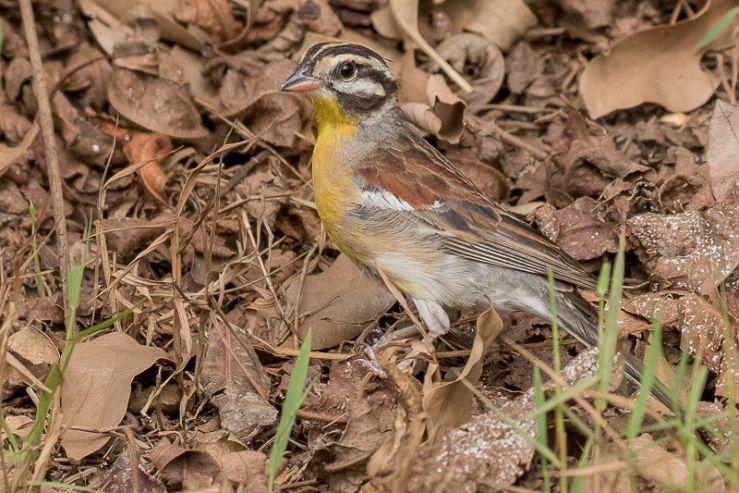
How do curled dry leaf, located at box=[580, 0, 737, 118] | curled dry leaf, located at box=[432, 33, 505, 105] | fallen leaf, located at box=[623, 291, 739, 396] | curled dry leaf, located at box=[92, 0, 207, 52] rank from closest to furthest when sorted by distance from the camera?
fallen leaf, located at box=[623, 291, 739, 396] < curled dry leaf, located at box=[580, 0, 737, 118] < curled dry leaf, located at box=[92, 0, 207, 52] < curled dry leaf, located at box=[432, 33, 505, 105]

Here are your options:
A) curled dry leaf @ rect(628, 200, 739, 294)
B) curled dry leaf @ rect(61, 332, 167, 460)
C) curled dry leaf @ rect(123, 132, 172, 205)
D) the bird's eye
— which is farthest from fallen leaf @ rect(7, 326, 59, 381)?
curled dry leaf @ rect(628, 200, 739, 294)

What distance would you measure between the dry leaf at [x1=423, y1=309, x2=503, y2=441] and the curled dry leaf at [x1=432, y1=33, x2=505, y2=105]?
310cm

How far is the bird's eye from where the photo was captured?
5770 millimetres

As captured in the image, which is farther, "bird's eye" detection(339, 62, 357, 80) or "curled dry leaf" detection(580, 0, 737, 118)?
"curled dry leaf" detection(580, 0, 737, 118)

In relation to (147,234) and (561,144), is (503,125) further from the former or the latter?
(147,234)

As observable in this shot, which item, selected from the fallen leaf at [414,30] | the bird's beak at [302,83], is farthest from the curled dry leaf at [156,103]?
the fallen leaf at [414,30]

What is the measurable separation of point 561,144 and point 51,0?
11.5ft

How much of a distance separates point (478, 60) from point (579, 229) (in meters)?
1.85

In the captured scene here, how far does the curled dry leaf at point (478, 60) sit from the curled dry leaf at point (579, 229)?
1.39 metres

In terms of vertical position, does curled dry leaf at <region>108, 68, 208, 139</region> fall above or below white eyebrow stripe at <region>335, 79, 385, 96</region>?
below

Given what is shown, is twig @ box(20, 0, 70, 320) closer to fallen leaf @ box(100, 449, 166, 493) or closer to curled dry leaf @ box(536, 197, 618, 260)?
fallen leaf @ box(100, 449, 166, 493)

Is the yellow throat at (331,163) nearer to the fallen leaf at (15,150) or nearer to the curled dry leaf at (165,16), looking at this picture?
the curled dry leaf at (165,16)

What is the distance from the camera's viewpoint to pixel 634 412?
3855mm

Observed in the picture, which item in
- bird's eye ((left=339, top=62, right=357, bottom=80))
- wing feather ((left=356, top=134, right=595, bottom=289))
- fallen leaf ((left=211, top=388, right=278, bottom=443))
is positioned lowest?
fallen leaf ((left=211, top=388, right=278, bottom=443))
